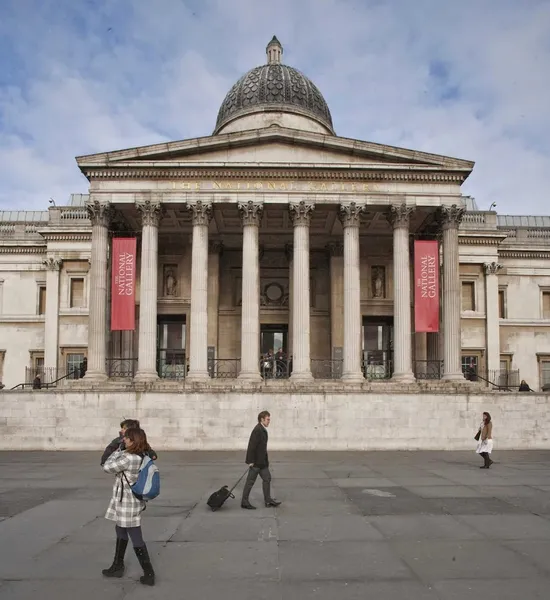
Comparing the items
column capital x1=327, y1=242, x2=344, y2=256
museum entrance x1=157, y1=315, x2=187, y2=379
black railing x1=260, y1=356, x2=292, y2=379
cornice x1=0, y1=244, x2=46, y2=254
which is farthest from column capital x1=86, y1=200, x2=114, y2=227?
cornice x1=0, y1=244, x2=46, y2=254

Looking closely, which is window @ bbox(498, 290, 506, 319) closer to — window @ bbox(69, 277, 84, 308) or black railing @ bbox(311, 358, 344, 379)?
black railing @ bbox(311, 358, 344, 379)

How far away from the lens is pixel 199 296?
32.5m

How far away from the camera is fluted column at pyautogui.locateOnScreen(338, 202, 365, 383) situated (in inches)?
1262

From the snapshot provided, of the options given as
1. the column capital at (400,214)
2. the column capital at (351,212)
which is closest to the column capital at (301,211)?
the column capital at (351,212)

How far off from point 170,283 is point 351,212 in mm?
11901

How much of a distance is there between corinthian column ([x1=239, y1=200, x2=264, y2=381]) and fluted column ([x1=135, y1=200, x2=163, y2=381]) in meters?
4.13

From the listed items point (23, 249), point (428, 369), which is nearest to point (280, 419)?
point (428, 369)

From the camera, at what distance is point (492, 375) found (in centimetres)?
4369

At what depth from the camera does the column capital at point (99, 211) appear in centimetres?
Result: 3312

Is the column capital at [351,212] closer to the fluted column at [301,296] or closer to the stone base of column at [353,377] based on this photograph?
the fluted column at [301,296]

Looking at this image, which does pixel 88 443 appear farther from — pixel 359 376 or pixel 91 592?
pixel 91 592

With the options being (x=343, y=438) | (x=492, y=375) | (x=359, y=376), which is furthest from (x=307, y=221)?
(x=492, y=375)

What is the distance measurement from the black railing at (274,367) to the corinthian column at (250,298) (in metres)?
3.04

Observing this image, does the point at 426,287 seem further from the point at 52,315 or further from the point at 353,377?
the point at 52,315
